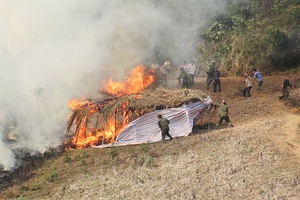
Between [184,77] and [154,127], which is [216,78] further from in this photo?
[154,127]

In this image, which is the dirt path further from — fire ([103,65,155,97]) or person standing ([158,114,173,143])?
person standing ([158,114,173,143])

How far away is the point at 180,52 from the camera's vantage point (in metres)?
29.2

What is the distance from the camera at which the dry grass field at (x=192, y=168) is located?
10.8 meters

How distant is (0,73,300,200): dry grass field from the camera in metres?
10.8

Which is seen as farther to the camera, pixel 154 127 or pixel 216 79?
→ pixel 216 79

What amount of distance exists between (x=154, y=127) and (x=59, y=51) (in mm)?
8527

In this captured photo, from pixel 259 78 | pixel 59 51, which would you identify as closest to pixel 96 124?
pixel 59 51

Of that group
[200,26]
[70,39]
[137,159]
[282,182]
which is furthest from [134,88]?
[282,182]

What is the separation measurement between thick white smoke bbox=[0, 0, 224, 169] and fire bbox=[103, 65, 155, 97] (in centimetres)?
70

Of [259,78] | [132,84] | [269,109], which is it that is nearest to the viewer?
[269,109]

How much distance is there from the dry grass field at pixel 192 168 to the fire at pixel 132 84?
217 inches

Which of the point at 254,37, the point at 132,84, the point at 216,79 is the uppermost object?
the point at 254,37

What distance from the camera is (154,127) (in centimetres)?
1636

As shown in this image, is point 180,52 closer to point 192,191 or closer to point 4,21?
point 4,21
